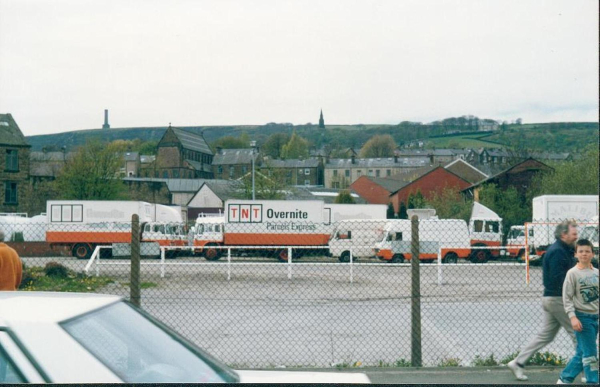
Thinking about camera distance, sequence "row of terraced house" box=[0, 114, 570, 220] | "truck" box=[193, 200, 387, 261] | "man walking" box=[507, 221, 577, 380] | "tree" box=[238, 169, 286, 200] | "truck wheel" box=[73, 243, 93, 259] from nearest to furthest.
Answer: "man walking" box=[507, 221, 577, 380], "truck wheel" box=[73, 243, 93, 259], "truck" box=[193, 200, 387, 261], "tree" box=[238, 169, 286, 200], "row of terraced house" box=[0, 114, 570, 220]

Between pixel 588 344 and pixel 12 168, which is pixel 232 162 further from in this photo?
pixel 588 344

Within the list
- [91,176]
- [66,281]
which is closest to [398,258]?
[66,281]

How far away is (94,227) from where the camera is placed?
3569 cm

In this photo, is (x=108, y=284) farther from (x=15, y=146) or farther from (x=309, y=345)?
(x=15, y=146)

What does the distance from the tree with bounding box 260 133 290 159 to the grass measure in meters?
44.5

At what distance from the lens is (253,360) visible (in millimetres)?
8406

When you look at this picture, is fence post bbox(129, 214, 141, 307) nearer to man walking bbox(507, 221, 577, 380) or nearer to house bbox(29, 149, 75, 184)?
man walking bbox(507, 221, 577, 380)

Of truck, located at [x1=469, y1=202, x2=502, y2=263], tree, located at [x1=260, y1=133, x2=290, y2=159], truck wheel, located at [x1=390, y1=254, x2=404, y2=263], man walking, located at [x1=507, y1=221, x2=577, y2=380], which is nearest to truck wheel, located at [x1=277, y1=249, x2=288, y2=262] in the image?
truck wheel, located at [x1=390, y1=254, x2=404, y2=263]

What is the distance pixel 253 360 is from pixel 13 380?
5.61 metres

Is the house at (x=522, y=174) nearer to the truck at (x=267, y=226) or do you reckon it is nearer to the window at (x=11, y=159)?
the truck at (x=267, y=226)

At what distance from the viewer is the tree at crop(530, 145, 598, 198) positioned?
38938 mm

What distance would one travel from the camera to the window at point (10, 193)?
4072 centimetres

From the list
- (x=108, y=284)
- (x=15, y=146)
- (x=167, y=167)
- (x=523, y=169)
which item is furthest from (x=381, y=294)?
(x=167, y=167)

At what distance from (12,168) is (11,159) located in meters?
1.73
